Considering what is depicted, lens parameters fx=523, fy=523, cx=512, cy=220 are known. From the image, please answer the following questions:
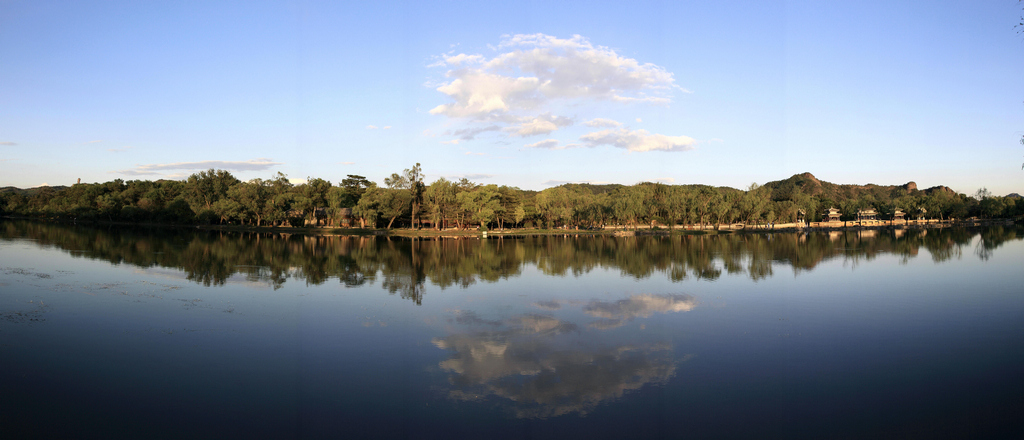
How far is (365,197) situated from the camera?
246ft

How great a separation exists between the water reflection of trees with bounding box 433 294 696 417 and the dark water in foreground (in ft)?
0.18

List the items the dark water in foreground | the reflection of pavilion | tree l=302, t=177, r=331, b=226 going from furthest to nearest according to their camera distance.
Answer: the reflection of pavilion, tree l=302, t=177, r=331, b=226, the dark water in foreground

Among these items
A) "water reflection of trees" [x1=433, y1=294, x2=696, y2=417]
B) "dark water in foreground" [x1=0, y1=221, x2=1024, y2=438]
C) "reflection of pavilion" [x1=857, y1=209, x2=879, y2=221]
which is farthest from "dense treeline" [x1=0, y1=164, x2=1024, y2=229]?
"water reflection of trees" [x1=433, y1=294, x2=696, y2=417]

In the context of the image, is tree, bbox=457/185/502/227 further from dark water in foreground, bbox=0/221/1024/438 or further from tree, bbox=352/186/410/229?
dark water in foreground, bbox=0/221/1024/438

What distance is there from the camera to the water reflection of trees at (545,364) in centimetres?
863

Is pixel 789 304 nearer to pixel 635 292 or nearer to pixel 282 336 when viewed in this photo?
pixel 635 292

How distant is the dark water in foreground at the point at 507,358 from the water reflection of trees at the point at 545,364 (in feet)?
0.18

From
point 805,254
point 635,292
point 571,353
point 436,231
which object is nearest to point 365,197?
point 436,231

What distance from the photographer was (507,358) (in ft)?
35.1

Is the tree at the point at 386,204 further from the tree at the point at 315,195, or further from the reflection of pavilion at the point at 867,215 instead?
the reflection of pavilion at the point at 867,215

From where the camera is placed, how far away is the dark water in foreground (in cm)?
785

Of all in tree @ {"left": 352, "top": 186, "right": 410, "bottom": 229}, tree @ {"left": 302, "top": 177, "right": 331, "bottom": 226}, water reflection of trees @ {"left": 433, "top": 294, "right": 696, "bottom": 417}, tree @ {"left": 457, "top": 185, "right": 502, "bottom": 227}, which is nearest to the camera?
water reflection of trees @ {"left": 433, "top": 294, "right": 696, "bottom": 417}

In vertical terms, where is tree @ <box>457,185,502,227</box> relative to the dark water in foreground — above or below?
above

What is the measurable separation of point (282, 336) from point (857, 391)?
39.9 feet
